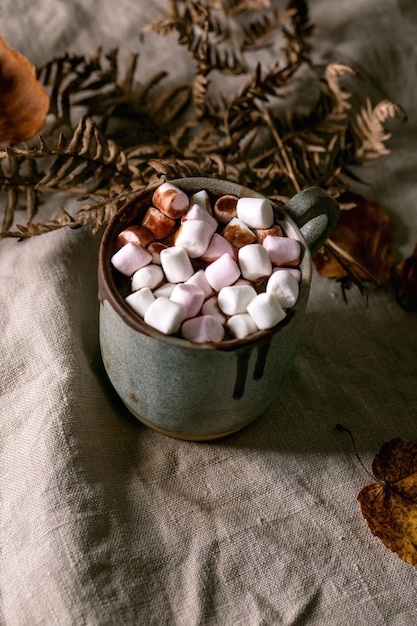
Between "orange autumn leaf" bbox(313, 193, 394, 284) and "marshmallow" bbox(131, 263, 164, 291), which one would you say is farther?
"orange autumn leaf" bbox(313, 193, 394, 284)

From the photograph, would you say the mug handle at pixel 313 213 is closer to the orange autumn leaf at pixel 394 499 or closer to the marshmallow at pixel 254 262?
the marshmallow at pixel 254 262

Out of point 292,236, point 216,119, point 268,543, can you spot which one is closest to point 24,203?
point 216,119

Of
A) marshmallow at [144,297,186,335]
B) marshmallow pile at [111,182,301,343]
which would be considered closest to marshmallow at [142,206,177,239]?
marshmallow pile at [111,182,301,343]

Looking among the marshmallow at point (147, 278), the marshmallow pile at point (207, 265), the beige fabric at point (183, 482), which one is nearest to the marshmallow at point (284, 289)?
the marshmallow pile at point (207, 265)

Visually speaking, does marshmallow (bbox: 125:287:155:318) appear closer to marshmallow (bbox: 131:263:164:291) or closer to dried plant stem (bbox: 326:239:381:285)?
marshmallow (bbox: 131:263:164:291)

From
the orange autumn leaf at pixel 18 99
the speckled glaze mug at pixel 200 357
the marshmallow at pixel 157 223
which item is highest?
the orange autumn leaf at pixel 18 99
